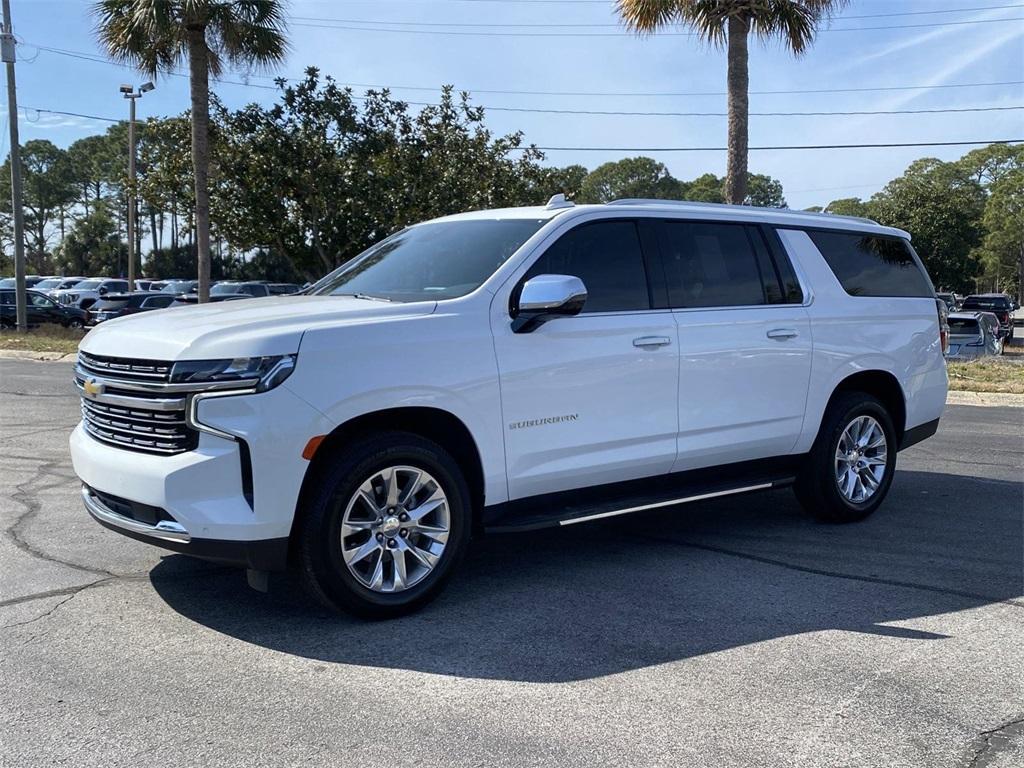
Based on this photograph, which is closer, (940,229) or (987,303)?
(987,303)

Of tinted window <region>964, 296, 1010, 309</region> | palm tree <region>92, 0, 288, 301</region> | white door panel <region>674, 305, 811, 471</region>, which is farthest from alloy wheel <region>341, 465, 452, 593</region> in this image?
tinted window <region>964, 296, 1010, 309</region>

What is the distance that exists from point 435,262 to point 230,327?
4.82ft

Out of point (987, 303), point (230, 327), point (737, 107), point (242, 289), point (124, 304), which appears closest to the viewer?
point (230, 327)

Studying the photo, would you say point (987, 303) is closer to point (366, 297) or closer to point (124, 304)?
point (124, 304)

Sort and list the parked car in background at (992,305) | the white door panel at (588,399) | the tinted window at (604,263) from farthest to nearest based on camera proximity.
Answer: the parked car in background at (992,305) → the tinted window at (604,263) → the white door panel at (588,399)

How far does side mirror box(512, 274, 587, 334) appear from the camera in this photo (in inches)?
186

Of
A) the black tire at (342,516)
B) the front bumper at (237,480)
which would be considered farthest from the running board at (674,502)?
the front bumper at (237,480)

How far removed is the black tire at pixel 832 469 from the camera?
6.39 meters

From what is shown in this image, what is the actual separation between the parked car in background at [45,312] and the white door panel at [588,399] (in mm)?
29848

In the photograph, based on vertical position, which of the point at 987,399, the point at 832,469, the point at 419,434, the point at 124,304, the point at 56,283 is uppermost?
the point at 56,283

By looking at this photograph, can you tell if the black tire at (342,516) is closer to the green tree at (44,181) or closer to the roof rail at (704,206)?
the roof rail at (704,206)

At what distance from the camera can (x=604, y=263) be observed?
542 cm

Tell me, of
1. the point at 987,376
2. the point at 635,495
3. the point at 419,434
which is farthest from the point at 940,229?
the point at 419,434

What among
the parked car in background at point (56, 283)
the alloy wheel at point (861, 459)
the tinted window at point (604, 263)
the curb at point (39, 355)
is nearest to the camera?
the tinted window at point (604, 263)
